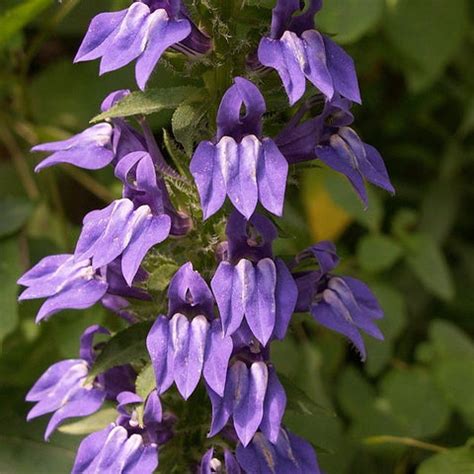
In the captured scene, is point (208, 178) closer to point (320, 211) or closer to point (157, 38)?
point (157, 38)

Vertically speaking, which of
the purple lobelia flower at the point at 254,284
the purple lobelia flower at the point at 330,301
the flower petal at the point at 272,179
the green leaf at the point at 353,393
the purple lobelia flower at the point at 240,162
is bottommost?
the green leaf at the point at 353,393

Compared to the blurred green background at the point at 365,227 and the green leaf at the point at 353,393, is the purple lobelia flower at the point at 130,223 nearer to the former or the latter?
the blurred green background at the point at 365,227

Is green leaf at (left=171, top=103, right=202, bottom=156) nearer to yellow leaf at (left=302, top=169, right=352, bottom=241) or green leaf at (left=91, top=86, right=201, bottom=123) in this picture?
green leaf at (left=91, top=86, right=201, bottom=123)

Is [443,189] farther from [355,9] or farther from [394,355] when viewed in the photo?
[355,9]

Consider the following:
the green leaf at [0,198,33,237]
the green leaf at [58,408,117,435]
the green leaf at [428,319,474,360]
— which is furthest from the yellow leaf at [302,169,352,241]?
the green leaf at [58,408,117,435]

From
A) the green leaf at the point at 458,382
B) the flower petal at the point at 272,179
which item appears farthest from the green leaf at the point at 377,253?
the flower petal at the point at 272,179

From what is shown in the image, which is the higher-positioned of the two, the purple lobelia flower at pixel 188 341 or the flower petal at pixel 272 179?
the flower petal at pixel 272 179

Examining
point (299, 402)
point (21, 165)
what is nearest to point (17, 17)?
point (21, 165)

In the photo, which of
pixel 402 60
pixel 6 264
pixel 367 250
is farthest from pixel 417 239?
pixel 6 264
